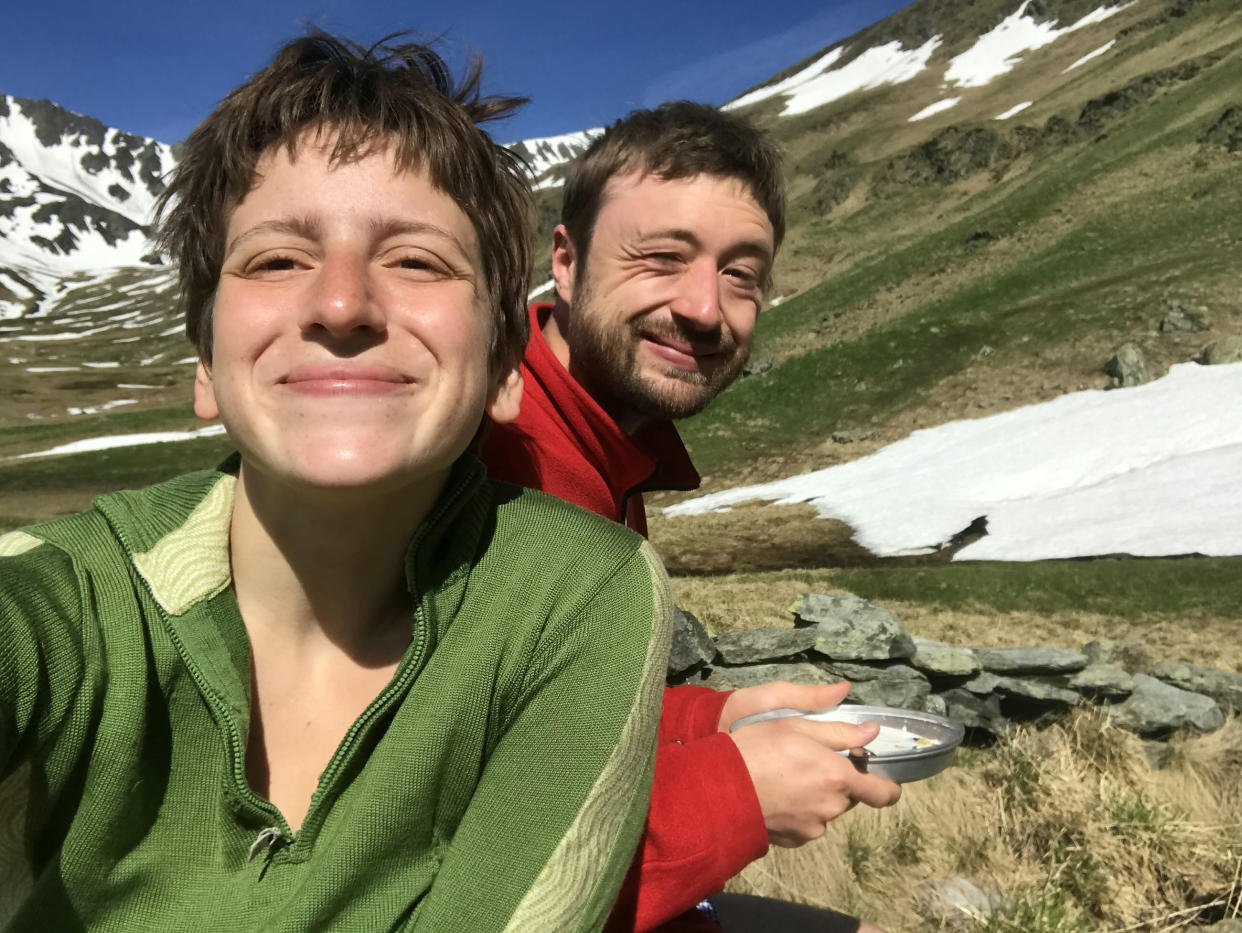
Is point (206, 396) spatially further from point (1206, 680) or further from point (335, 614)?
point (1206, 680)

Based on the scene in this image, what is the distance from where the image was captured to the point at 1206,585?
11016 millimetres

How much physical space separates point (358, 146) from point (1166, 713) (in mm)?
8513

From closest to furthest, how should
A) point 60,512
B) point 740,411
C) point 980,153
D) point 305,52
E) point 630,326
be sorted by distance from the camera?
point 305,52 < point 630,326 < point 740,411 < point 60,512 < point 980,153

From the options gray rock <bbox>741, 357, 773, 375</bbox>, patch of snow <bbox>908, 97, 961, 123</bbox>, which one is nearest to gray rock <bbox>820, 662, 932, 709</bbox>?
gray rock <bbox>741, 357, 773, 375</bbox>

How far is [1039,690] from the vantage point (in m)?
8.25

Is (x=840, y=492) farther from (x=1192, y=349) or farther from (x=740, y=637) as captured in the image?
(x=740, y=637)

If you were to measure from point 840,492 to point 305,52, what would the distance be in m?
18.9

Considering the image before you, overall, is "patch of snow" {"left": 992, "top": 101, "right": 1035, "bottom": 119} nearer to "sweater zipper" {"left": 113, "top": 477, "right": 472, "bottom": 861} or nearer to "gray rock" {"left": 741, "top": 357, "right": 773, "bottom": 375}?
"gray rock" {"left": 741, "top": 357, "right": 773, "bottom": 375}

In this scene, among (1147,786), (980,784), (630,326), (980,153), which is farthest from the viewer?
(980,153)

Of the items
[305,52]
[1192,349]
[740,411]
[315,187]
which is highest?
[305,52]

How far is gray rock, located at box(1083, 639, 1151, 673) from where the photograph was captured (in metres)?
9.16

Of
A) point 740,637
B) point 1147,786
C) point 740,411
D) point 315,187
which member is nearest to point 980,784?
point 1147,786

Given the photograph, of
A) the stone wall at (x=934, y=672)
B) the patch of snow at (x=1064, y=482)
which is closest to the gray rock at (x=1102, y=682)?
the stone wall at (x=934, y=672)

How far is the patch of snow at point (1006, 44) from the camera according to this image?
76562 millimetres
